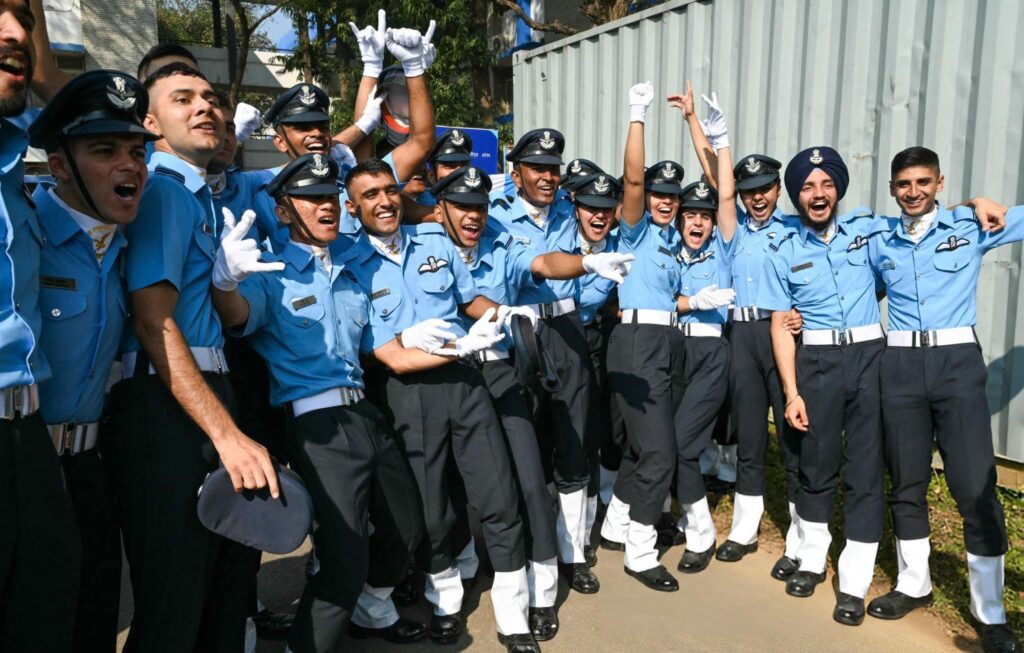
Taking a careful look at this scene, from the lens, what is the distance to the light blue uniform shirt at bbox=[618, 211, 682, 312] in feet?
13.6

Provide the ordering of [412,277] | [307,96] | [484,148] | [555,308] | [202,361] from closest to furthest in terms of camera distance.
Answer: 1. [202,361]
2. [412,277]
3. [307,96]
4. [555,308]
5. [484,148]

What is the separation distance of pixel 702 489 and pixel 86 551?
9.98ft

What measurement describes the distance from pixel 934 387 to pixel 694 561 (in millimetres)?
1534

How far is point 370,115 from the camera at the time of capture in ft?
14.2

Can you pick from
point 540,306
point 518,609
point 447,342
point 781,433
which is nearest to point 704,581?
point 781,433

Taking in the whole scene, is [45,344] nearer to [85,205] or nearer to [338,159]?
[85,205]

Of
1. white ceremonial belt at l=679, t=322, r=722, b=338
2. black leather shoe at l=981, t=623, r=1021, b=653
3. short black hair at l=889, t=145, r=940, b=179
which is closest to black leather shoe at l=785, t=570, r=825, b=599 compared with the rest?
black leather shoe at l=981, t=623, r=1021, b=653

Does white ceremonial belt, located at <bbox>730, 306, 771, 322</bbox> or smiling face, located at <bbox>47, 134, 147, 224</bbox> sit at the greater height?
smiling face, located at <bbox>47, 134, 147, 224</bbox>

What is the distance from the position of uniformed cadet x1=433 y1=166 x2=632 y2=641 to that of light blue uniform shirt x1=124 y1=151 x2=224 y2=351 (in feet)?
4.06

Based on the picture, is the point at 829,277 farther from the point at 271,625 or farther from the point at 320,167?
the point at 271,625

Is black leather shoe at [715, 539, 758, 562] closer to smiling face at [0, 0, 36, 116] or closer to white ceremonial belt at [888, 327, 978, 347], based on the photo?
white ceremonial belt at [888, 327, 978, 347]

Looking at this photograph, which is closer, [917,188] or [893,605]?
[917,188]

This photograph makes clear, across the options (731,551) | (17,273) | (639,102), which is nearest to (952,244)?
(639,102)

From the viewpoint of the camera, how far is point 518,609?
330cm
